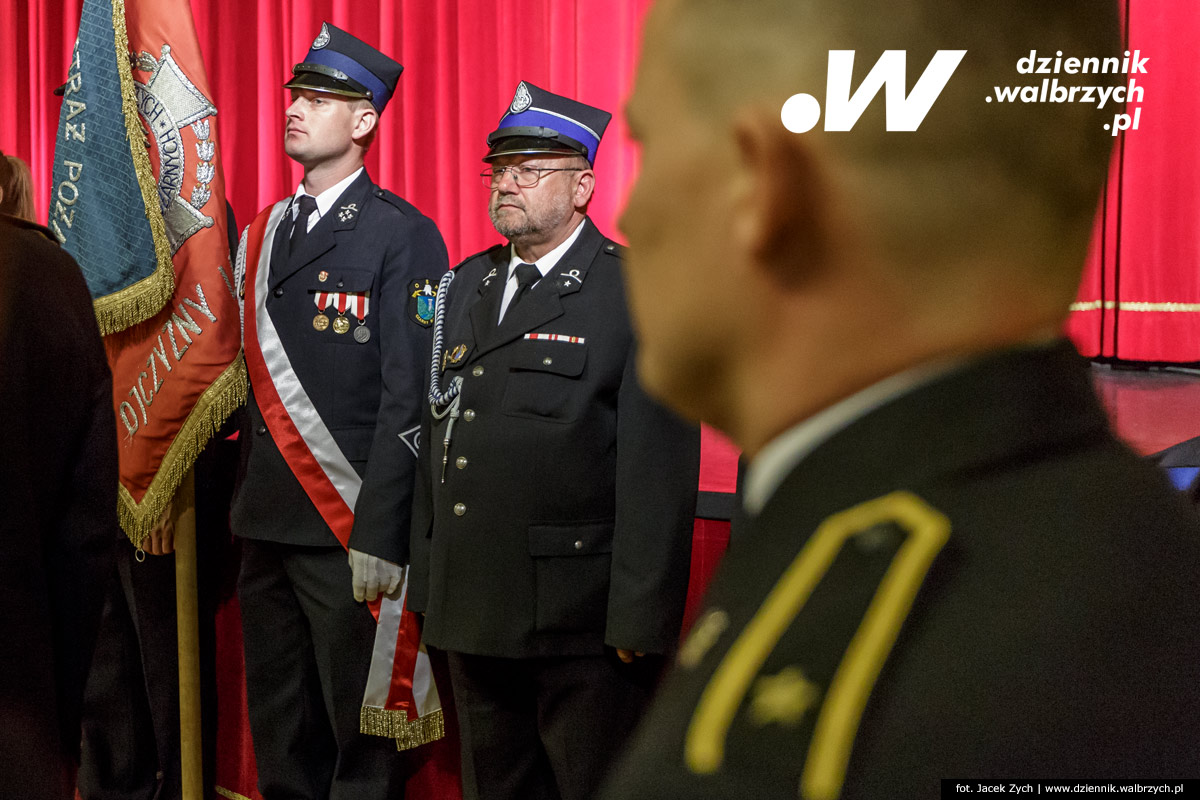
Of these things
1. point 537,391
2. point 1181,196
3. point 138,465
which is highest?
point 1181,196

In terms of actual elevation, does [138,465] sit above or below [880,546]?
below

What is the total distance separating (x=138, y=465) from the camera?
7.01 feet

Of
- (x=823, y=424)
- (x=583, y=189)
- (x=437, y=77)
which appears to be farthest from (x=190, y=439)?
(x=823, y=424)

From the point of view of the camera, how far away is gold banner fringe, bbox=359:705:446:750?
191 centimetres

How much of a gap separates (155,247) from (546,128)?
0.80 m

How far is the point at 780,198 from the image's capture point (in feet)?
1.01

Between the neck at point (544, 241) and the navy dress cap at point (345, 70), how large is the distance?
0.55m

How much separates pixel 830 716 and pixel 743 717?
24mm

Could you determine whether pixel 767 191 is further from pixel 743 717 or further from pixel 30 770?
pixel 30 770

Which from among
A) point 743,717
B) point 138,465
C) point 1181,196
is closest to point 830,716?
point 743,717

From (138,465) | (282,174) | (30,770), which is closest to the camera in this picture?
(30,770)

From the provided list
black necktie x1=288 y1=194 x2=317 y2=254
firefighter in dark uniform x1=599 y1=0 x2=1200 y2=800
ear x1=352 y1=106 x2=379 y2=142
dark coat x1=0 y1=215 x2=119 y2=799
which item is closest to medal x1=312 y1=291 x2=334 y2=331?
black necktie x1=288 y1=194 x2=317 y2=254

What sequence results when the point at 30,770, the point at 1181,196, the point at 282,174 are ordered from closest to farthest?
the point at 30,770, the point at 282,174, the point at 1181,196

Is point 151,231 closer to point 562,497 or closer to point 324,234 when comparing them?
point 324,234
